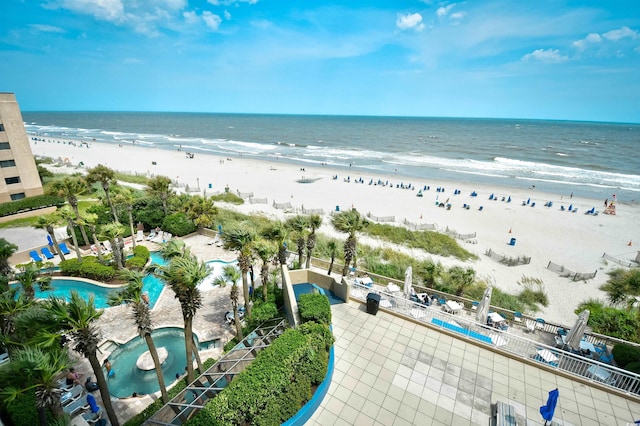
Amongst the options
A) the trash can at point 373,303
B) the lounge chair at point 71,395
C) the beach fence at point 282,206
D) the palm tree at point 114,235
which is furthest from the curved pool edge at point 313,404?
the beach fence at point 282,206

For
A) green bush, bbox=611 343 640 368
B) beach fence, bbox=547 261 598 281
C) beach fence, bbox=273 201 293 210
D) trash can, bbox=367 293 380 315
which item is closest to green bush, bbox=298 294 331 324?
trash can, bbox=367 293 380 315

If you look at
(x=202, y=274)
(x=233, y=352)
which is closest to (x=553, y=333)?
(x=233, y=352)

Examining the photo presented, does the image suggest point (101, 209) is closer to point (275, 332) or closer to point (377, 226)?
point (275, 332)

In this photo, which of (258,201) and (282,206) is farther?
(258,201)

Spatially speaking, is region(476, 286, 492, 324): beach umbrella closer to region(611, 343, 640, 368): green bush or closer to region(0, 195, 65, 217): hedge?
region(611, 343, 640, 368): green bush

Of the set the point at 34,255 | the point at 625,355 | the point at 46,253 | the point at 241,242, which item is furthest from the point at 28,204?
the point at 625,355

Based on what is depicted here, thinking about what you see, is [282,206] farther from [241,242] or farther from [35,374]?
[35,374]
